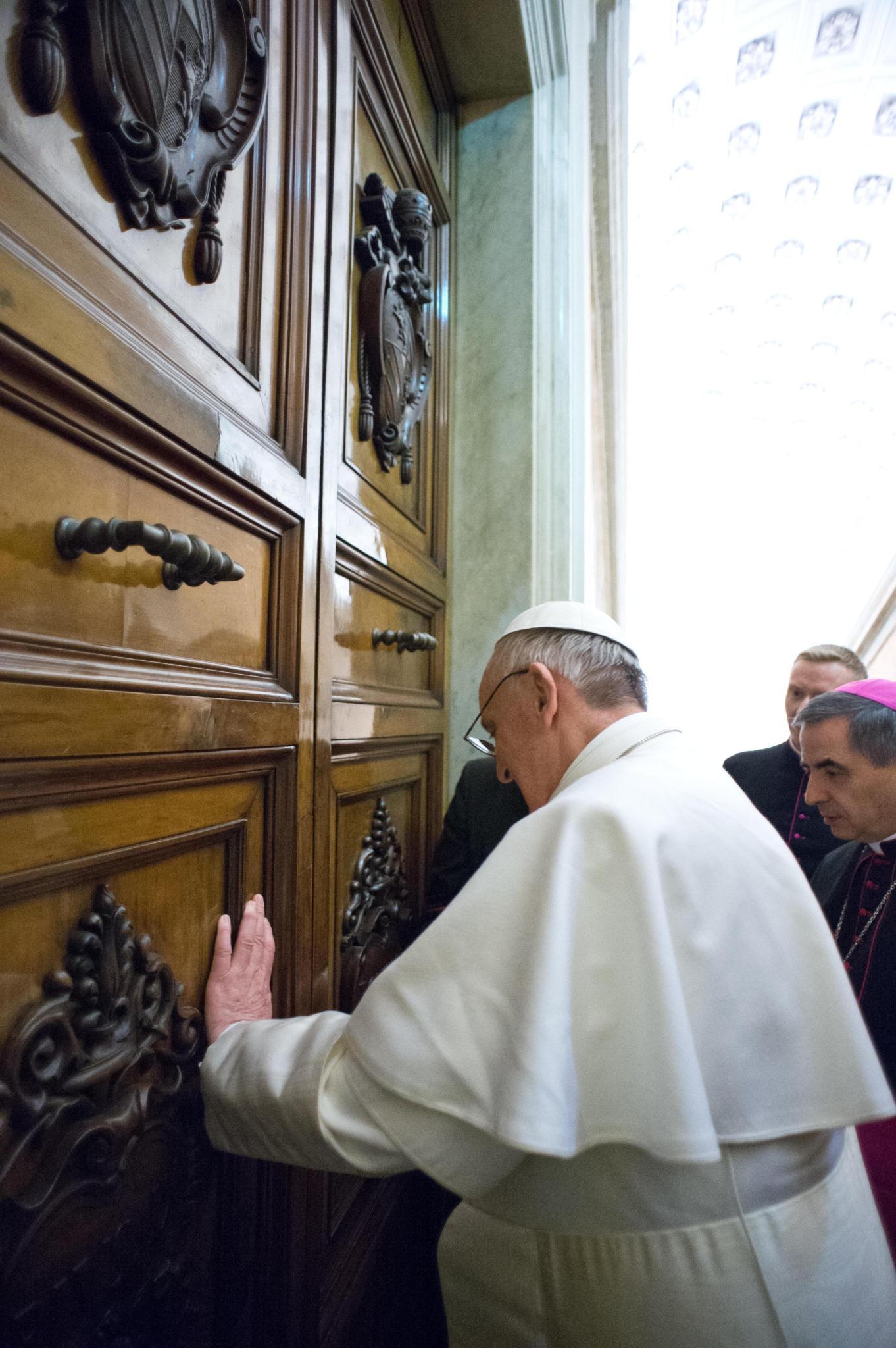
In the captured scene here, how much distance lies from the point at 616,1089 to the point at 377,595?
0.98 m

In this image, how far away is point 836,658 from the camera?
3215mm

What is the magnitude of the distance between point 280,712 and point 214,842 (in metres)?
0.20

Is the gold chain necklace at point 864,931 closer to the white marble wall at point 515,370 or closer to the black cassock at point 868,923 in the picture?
the black cassock at point 868,923

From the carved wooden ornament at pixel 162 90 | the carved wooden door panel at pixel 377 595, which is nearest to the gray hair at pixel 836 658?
the carved wooden door panel at pixel 377 595

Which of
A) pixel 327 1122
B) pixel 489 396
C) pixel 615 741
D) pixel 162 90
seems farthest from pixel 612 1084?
pixel 489 396

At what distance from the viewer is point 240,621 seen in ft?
3.34

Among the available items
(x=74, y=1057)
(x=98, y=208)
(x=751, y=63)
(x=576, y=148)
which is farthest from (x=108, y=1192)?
(x=751, y=63)

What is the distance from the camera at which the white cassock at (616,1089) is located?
877 mm

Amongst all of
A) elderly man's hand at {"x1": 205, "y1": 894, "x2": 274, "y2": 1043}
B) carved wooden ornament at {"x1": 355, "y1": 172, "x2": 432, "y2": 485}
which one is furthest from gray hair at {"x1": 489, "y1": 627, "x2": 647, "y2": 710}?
elderly man's hand at {"x1": 205, "y1": 894, "x2": 274, "y2": 1043}

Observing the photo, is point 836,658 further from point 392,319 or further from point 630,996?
point 630,996

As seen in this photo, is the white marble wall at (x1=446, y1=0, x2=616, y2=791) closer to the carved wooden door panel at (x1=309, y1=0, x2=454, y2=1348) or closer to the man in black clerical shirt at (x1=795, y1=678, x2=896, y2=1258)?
the carved wooden door panel at (x1=309, y1=0, x2=454, y2=1348)

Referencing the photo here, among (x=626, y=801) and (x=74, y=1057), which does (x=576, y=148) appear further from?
(x=74, y=1057)

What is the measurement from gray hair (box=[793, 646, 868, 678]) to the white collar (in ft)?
6.94

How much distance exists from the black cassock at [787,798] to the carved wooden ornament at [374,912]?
1959 mm
